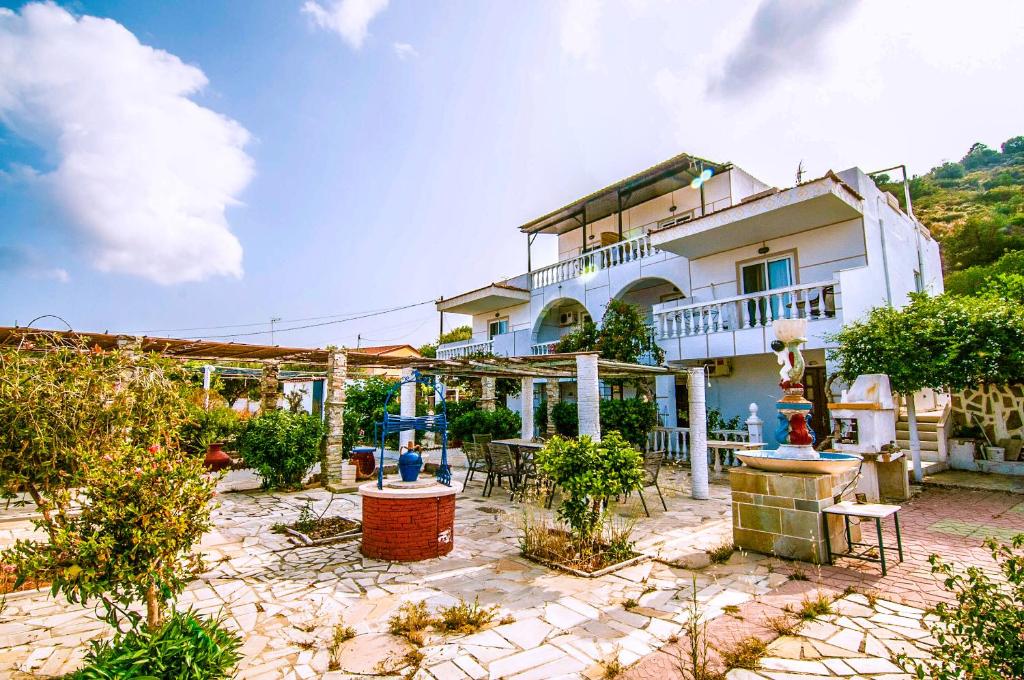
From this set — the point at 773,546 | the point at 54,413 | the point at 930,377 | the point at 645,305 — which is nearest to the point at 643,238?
the point at 645,305

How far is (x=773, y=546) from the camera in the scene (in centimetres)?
573

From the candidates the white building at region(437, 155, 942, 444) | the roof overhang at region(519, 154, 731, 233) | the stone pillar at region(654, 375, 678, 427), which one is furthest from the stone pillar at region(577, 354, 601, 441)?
Answer: the roof overhang at region(519, 154, 731, 233)

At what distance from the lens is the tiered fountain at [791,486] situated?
552cm

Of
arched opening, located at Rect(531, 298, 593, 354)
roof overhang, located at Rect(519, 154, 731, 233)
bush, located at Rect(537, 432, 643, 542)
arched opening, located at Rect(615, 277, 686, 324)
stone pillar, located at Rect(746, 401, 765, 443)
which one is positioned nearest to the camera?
bush, located at Rect(537, 432, 643, 542)

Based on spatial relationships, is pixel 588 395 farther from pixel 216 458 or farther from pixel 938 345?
pixel 216 458

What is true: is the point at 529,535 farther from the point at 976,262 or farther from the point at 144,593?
the point at 976,262

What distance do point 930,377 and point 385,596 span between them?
9881 mm

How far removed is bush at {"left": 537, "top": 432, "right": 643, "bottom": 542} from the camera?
563 centimetres

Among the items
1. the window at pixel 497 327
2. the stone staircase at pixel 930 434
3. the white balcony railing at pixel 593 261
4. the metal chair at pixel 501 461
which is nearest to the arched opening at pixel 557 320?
the white balcony railing at pixel 593 261

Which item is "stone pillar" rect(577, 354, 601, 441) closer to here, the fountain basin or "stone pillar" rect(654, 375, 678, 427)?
the fountain basin

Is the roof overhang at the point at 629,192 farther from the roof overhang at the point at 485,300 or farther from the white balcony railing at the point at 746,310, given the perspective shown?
the white balcony railing at the point at 746,310

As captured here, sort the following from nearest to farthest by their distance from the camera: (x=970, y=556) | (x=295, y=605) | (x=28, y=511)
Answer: (x=295, y=605), (x=970, y=556), (x=28, y=511)

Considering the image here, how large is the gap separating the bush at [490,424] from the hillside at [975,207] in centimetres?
1424

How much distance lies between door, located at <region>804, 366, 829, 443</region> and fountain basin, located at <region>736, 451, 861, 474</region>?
26.4ft
